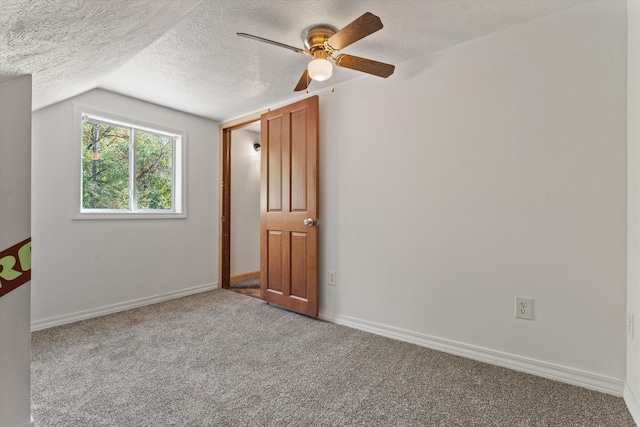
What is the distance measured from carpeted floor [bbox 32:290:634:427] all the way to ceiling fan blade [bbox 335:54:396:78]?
1964 millimetres

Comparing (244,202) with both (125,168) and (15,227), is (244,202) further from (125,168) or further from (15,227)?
(15,227)

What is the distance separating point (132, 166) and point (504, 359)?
150 inches

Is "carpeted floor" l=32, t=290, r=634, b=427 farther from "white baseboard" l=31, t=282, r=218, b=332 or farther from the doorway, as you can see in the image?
the doorway

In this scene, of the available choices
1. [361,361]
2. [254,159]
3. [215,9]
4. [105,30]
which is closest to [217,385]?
[361,361]

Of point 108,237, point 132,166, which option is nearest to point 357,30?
point 132,166

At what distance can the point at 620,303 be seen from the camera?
1682mm

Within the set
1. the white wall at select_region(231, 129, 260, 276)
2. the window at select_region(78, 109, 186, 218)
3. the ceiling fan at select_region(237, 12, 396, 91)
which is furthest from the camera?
the white wall at select_region(231, 129, 260, 276)

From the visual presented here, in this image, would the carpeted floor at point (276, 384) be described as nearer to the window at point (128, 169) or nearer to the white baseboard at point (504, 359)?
the white baseboard at point (504, 359)

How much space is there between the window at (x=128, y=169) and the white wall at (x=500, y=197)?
7.16 ft

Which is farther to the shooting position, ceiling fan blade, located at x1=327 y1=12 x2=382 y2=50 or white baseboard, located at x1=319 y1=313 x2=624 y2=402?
white baseboard, located at x1=319 y1=313 x2=624 y2=402
